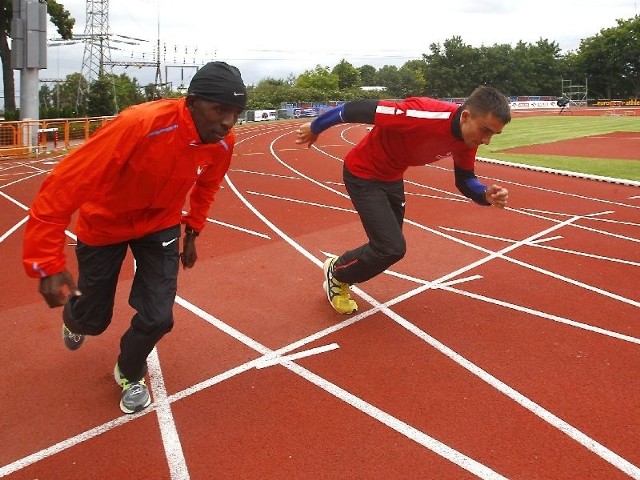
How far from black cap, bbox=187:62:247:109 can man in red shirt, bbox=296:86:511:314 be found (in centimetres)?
156

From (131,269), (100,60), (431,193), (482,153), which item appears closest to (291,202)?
(431,193)

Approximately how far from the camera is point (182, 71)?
2035 inches

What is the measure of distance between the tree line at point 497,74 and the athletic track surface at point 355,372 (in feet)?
180

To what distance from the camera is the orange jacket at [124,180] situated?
2.52 metres

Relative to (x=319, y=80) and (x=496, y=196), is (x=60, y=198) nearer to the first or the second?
(x=496, y=196)

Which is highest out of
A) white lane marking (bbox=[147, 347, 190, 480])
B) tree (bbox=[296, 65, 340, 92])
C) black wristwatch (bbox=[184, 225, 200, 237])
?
tree (bbox=[296, 65, 340, 92])

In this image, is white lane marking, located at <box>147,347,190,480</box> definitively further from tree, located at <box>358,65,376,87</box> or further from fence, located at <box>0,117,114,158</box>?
tree, located at <box>358,65,376,87</box>

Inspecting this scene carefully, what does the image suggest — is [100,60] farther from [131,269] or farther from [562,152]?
[131,269]

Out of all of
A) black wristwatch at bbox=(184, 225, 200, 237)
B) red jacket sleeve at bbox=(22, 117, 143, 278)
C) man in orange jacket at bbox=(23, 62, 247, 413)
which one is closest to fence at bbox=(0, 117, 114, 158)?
black wristwatch at bbox=(184, 225, 200, 237)

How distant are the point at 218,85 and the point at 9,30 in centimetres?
2849

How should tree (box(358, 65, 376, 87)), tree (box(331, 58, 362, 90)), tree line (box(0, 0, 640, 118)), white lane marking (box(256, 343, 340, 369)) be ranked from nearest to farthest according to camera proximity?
white lane marking (box(256, 343, 340, 369))
tree line (box(0, 0, 640, 118))
tree (box(331, 58, 362, 90))
tree (box(358, 65, 376, 87))

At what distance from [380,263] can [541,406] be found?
166cm

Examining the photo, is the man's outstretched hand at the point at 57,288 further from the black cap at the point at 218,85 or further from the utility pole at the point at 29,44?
the utility pole at the point at 29,44

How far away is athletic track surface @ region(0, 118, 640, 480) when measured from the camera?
2.93 m
